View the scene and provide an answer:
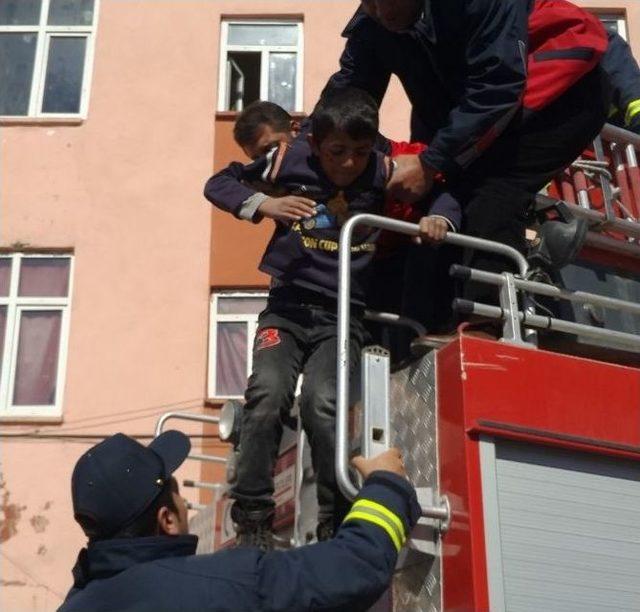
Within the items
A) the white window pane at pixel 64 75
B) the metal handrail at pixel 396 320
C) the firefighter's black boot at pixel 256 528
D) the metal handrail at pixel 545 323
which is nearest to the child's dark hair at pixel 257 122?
the metal handrail at pixel 396 320

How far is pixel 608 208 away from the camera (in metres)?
4.76

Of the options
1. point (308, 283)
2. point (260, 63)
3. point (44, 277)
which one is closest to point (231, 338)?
point (44, 277)

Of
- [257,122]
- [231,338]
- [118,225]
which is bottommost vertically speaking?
[257,122]

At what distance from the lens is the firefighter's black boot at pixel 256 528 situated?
373cm

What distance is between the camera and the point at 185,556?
102 inches

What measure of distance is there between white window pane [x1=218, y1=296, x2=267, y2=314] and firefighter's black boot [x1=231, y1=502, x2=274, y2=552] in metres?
7.61

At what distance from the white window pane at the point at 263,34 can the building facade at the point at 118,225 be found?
0.8 inches

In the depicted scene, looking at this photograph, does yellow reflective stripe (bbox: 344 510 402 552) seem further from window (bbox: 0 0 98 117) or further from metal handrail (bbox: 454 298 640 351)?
window (bbox: 0 0 98 117)

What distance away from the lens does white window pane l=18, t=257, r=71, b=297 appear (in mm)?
11539

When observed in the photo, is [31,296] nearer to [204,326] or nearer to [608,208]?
[204,326]

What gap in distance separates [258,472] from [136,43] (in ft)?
32.0

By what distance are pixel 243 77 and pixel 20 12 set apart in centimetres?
280

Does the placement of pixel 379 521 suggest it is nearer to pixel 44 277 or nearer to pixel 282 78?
pixel 44 277

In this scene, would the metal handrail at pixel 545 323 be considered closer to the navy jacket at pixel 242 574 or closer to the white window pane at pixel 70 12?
the navy jacket at pixel 242 574
